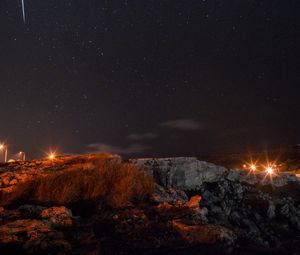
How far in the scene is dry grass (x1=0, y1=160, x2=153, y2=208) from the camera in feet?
28.6

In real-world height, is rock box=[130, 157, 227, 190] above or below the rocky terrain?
above

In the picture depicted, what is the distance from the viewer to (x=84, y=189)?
9359 millimetres

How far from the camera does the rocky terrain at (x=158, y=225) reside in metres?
6.08

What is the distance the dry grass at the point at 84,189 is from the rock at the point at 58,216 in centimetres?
115

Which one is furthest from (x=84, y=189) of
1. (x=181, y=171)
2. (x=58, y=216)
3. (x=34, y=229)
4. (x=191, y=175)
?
(x=191, y=175)

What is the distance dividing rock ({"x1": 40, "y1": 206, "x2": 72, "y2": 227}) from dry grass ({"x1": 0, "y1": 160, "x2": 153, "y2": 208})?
1.15 m

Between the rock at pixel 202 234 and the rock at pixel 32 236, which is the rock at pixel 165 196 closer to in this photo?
the rock at pixel 202 234

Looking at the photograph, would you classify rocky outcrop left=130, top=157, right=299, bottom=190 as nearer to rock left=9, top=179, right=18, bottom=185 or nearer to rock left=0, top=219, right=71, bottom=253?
rock left=9, top=179, right=18, bottom=185

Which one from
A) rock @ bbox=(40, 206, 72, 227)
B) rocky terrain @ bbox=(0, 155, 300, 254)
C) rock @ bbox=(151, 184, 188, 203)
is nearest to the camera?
rocky terrain @ bbox=(0, 155, 300, 254)

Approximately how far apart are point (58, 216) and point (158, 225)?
8.27ft

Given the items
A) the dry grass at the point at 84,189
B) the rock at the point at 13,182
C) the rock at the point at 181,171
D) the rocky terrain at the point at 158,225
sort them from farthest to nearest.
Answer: the rock at the point at 181,171, the rock at the point at 13,182, the dry grass at the point at 84,189, the rocky terrain at the point at 158,225

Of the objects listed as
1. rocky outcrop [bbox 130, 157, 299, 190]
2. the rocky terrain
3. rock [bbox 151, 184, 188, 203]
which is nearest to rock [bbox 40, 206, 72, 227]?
the rocky terrain

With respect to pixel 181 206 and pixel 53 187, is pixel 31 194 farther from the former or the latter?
pixel 181 206

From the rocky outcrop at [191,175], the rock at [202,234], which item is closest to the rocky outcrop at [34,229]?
the rock at [202,234]
